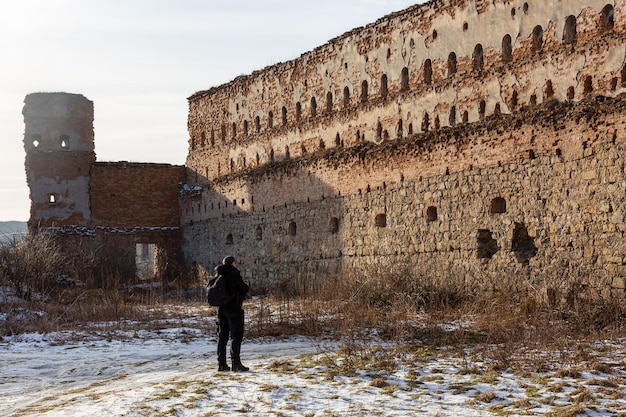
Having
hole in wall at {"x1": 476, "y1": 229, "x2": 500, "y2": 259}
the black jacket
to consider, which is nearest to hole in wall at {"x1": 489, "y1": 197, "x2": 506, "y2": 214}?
hole in wall at {"x1": 476, "y1": 229, "x2": 500, "y2": 259}

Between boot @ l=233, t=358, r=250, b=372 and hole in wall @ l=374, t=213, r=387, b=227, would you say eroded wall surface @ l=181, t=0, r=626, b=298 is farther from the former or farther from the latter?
boot @ l=233, t=358, r=250, b=372

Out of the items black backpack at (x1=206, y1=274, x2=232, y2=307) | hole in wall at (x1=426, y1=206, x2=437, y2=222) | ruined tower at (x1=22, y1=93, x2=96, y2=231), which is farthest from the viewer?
ruined tower at (x1=22, y1=93, x2=96, y2=231)

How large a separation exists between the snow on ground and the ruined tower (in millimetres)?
15374

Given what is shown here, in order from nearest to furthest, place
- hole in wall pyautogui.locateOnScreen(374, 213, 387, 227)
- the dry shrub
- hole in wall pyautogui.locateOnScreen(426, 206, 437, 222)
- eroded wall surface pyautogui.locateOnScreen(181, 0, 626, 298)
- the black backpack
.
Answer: the black backpack < eroded wall surface pyautogui.locateOnScreen(181, 0, 626, 298) < hole in wall pyautogui.locateOnScreen(426, 206, 437, 222) < hole in wall pyautogui.locateOnScreen(374, 213, 387, 227) < the dry shrub

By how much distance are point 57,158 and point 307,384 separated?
789 inches

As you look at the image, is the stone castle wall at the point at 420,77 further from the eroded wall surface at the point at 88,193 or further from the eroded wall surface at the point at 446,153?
the eroded wall surface at the point at 88,193

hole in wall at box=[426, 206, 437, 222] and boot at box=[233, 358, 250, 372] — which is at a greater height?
hole in wall at box=[426, 206, 437, 222]

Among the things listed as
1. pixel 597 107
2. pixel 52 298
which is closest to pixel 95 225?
pixel 52 298

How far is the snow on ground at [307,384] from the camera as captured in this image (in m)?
6.38

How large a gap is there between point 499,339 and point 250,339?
11.8ft

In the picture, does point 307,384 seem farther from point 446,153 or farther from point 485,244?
point 446,153

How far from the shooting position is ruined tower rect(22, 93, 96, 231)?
2478cm

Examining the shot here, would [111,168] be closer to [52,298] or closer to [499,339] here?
[52,298]

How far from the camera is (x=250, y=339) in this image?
1100cm
